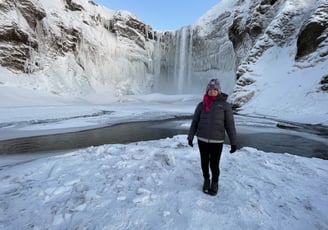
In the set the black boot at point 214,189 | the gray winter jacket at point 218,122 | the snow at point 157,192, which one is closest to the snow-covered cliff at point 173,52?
the snow at point 157,192

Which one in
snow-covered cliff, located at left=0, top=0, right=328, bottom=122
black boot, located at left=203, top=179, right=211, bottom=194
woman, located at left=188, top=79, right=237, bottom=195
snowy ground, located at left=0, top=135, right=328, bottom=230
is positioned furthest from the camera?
snow-covered cliff, located at left=0, top=0, right=328, bottom=122

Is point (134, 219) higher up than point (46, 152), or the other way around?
point (134, 219)

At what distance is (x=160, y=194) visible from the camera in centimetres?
339

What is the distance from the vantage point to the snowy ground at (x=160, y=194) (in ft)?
8.86

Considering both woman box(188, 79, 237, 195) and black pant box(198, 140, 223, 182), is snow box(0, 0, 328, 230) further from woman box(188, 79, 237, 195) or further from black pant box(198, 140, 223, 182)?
woman box(188, 79, 237, 195)

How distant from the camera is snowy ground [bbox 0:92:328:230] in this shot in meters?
2.70

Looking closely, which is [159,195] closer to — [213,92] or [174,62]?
[213,92]

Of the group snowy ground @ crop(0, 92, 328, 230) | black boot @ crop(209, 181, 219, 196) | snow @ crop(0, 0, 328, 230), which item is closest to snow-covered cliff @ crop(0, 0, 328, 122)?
snowy ground @ crop(0, 92, 328, 230)

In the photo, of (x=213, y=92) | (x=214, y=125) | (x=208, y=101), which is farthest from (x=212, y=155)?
(x=213, y=92)

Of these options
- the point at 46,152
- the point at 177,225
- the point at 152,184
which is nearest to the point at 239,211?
the point at 177,225

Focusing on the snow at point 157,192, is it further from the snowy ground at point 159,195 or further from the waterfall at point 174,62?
the waterfall at point 174,62

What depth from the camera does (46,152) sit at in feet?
23.7

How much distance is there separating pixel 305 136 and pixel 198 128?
9918 millimetres

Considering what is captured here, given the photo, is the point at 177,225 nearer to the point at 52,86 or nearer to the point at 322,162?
the point at 322,162
